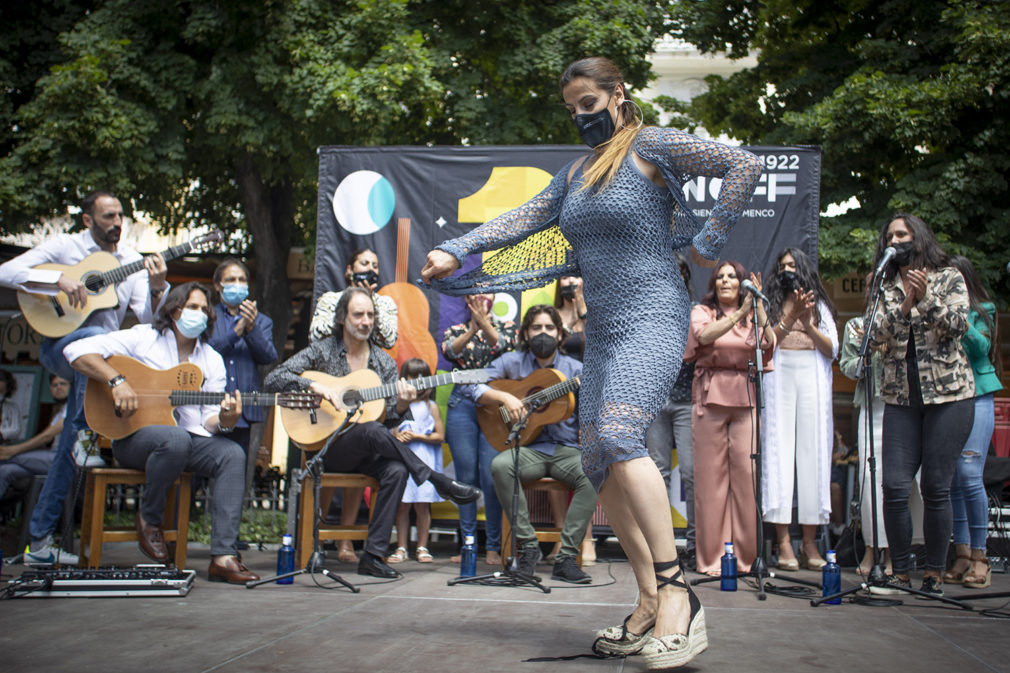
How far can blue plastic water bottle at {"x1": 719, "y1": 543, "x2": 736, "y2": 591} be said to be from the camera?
15.2 feet

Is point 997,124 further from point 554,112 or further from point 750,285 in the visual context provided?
point 750,285

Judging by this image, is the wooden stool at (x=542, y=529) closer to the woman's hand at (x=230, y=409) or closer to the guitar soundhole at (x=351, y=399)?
the guitar soundhole at (x=351, y=399)

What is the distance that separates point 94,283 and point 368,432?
6.38 feet

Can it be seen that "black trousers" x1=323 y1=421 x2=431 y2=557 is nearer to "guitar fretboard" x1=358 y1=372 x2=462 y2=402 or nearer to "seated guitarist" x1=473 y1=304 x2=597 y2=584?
"guitar fretboard" x1=358 y1=372 x2=462 y2=402

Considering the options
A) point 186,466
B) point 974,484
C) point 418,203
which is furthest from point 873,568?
point 418,203

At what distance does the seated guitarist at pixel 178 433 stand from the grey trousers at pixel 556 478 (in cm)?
153

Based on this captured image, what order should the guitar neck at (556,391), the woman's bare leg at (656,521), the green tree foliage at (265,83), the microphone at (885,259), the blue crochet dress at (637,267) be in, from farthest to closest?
the green tree foliage at (265,83), the guitar neck at (556,391), the microphone at (885,259), the blue crochet dress at (637,267), the woman's bare leg at (656,521)

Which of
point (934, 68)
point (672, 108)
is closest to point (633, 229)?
point (934, 68)

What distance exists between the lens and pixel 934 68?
10.5 metres

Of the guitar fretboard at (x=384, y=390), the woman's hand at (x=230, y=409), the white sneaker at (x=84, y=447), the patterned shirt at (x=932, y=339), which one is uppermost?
the patterned shirt at (x=932, y=339)

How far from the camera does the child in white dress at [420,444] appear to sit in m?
6.48

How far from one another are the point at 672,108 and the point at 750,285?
384 inches

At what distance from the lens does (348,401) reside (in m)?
5.59

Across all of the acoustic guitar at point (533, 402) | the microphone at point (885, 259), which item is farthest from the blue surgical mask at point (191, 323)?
the microphone at point (885, 259)
